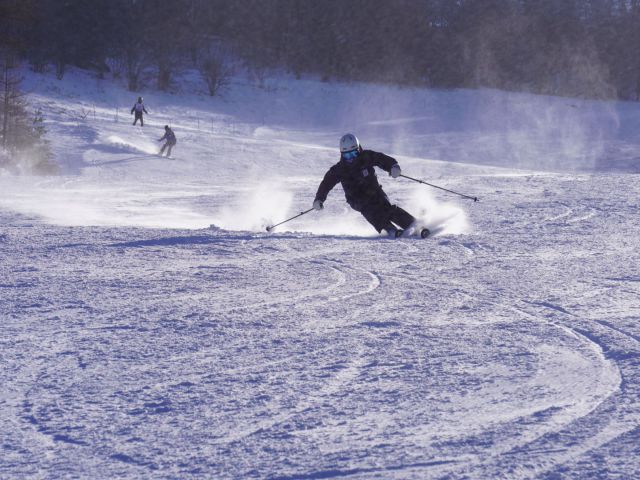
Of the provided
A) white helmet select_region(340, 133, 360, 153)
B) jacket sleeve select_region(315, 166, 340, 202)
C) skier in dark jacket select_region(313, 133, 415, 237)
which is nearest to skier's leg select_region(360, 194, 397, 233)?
skier in dark jacket select_region(313, 133, 415, 237)

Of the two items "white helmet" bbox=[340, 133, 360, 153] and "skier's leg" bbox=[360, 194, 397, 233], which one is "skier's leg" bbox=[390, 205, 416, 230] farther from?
"white helmet" bbox=[340, 133, 360, 153]

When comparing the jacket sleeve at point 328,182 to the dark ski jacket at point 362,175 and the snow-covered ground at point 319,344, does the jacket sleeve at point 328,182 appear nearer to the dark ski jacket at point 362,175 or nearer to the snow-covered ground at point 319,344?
the dark ski jacket at point 362,175

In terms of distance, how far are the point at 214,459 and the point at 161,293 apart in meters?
3.36

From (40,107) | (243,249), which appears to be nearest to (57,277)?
(243,249)

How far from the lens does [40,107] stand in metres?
33.8

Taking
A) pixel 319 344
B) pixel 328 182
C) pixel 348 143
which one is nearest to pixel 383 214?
pixel 328 182

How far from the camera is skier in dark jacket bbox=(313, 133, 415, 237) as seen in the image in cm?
1103

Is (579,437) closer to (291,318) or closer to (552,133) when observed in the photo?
(291,318)

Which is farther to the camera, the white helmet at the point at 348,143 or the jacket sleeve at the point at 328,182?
the jacket sleeve at the point at 328,182

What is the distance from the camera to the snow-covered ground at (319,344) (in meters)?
3.52

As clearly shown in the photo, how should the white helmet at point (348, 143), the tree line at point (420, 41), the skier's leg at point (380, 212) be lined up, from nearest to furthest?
the white helmet at point (348, 143) < the skier's leg at point (380, 212) < the tree line at point (420, 41)

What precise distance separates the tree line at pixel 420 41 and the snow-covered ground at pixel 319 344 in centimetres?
4200

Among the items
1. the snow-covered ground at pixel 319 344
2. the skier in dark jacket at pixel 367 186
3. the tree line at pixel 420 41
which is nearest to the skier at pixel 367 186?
the skier in dark jacket at pixel 367 186

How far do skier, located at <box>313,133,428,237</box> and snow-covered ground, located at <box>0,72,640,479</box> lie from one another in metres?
0.68
